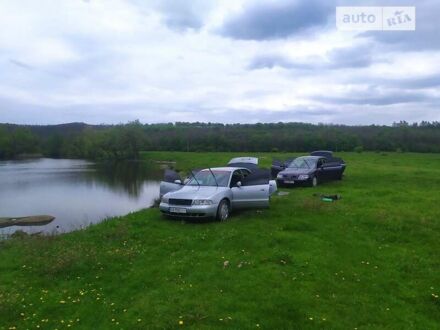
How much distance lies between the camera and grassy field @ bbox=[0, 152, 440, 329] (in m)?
6.13

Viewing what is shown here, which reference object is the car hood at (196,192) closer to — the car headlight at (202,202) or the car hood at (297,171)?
the car headlight at (202,202)

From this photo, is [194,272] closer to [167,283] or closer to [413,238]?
[167,283]

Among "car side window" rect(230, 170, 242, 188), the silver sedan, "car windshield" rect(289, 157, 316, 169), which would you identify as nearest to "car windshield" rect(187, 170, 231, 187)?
the silver sedan

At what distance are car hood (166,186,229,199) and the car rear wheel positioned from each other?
0.43 metres

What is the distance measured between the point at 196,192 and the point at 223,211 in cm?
107

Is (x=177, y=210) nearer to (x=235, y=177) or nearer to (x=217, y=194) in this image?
(x=217, y=194)

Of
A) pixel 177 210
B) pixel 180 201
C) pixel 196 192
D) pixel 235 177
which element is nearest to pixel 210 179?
pixel 235 177

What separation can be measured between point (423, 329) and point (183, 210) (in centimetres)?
816

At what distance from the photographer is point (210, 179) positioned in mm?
14281

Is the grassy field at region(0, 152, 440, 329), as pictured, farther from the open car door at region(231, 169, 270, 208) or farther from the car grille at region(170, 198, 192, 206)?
the open car door at region(231, 169, 270, 208)

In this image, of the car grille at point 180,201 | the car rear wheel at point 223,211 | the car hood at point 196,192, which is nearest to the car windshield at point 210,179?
the car hood at point 196,192

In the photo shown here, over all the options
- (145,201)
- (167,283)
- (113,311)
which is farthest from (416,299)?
(145,201)

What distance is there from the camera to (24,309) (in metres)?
6.66

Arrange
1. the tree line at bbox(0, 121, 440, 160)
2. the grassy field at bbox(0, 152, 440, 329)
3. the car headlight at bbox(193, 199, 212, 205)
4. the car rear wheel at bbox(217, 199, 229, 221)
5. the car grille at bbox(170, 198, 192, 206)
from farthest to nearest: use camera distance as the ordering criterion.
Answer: the tree line at bbox(0, 121, 440, 160) → the car rear wheel at bbox(217, 199, 229, 221) → the car grille at bbox(170, 198, 192, 206) → the car headlight at bbox(193, 199, 212, 205) → the grassy field at bbox(0, 152, 440, 329)
